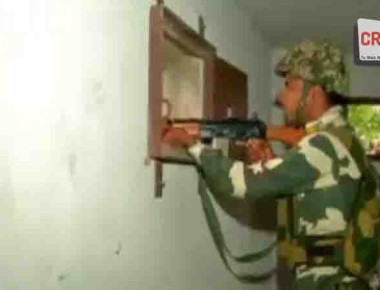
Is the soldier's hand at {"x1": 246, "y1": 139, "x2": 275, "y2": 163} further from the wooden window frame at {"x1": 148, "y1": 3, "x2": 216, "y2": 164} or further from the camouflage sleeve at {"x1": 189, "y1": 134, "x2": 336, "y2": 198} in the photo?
the wooden window frame at {"x1": 148, "y1": 3, "x2": 216, "y2": 164}

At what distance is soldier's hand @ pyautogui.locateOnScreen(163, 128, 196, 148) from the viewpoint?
1934 millimetres

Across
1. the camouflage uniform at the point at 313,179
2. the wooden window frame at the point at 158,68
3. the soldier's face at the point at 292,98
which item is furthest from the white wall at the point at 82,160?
the soldier's face at the point at 292,98

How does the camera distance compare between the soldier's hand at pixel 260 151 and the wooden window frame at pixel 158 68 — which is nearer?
the wooden window frame at pixel 158 68

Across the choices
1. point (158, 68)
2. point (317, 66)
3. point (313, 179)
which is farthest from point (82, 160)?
point (317, 66)

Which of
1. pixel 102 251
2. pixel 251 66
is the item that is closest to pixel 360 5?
pixel 251 66

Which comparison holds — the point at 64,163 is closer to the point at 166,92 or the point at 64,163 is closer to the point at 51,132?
the point at 51,132

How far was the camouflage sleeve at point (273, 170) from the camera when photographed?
6.66 feet

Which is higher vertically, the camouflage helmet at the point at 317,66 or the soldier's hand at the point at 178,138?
the camouflage helmet at the point at 317,66

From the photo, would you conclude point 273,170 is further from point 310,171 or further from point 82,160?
point 82,160

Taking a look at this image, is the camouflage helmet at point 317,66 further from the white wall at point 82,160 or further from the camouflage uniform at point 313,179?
the white wall at point 82,160

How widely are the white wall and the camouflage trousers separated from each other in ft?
1.08

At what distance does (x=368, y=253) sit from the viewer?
224cm

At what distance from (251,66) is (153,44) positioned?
140 cm

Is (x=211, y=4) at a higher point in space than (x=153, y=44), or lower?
higher
